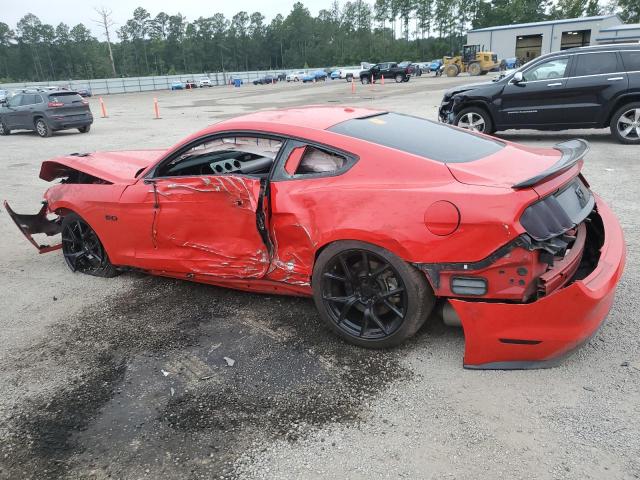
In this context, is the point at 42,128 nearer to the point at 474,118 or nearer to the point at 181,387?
the point at 474,118

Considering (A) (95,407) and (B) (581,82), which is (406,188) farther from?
(B) (581,82)

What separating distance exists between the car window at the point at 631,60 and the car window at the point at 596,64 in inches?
5.7

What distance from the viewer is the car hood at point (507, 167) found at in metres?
2.89

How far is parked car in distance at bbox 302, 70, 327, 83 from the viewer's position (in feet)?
197

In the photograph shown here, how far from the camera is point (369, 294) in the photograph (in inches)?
127

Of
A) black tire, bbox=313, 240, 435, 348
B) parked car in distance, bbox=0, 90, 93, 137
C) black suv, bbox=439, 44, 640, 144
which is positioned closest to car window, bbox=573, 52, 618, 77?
black suv, bbox=439, 44, 640, 144

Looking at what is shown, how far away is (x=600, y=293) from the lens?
107 inches

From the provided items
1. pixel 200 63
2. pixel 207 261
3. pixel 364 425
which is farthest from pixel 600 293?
pixel 200 63

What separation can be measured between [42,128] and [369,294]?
701 inches

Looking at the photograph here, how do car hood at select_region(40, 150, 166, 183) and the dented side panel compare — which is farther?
car hood at select_region(40, 150, 166, 183)

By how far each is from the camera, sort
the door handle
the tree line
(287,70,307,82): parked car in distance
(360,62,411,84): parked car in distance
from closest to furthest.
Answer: the door handle < (360,62,411,84): parked car in distance < (287,70,307,82): parked car in distance < the tree line

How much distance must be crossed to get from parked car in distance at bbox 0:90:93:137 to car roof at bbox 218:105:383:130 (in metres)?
15.8

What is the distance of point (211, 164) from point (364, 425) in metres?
2.48

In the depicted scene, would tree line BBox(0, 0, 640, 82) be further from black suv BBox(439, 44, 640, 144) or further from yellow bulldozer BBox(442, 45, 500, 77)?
black suv BBox(439, 44, 640, 144)
